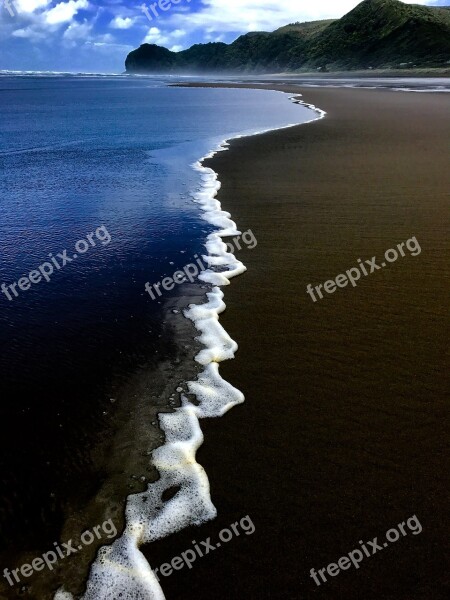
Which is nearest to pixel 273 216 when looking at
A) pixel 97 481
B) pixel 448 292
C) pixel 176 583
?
pixel 448 292

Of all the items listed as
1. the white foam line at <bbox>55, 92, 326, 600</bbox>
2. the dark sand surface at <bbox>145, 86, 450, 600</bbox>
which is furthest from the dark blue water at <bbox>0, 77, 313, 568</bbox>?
the dark sand surface at <bbox>145, 86, 450, 600</bbox>

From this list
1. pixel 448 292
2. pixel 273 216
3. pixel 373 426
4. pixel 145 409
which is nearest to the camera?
pixel 373 426

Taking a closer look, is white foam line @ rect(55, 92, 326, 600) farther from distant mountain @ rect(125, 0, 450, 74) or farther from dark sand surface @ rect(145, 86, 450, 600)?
distant mountain @ rect(125, 0, 450, 74)

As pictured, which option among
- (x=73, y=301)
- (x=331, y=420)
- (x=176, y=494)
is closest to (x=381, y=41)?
(x=73, y=301)

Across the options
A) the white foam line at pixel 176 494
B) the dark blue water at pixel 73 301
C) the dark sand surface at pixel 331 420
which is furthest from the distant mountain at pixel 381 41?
the white foam line at pixel 176 494

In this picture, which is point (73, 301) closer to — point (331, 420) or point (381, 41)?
point (331, 420)

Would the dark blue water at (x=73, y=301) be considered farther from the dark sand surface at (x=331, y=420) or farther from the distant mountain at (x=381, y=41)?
the distant mountain at (x=381, y=41)

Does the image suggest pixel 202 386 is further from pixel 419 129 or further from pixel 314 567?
pixel 419 129
